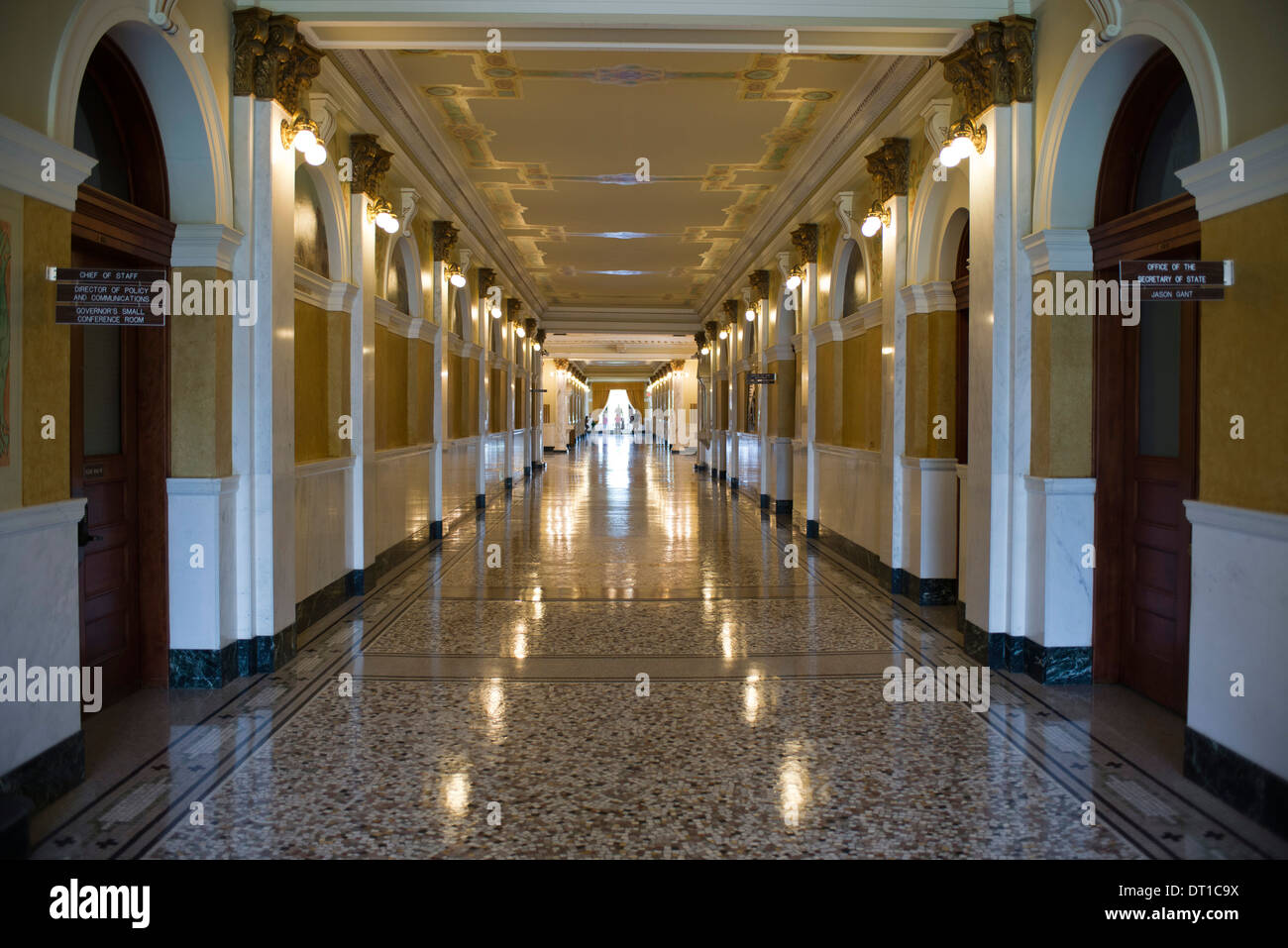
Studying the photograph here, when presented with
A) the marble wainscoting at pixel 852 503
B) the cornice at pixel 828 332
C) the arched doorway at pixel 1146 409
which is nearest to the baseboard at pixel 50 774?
the arched doorway at pixel 1146 409

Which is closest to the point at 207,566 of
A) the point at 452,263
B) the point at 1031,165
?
the point at 1031,165

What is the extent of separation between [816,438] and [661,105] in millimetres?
4538

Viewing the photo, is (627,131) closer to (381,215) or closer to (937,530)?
(381,215)

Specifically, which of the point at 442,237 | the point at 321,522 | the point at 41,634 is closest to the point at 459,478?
the point at 442,237

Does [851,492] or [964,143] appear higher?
[964,143]

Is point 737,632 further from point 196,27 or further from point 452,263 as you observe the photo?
point 452,263

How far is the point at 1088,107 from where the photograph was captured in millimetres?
5074

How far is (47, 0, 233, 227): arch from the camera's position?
4.47 m

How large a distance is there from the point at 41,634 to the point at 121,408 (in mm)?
1810

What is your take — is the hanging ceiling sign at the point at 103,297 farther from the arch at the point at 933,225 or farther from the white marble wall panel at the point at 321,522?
the arch at the point at 933,225

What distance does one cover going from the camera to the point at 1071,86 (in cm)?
504

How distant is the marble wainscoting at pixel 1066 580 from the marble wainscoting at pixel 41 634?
4.84m

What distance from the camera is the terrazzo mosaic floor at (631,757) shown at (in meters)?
3.29
